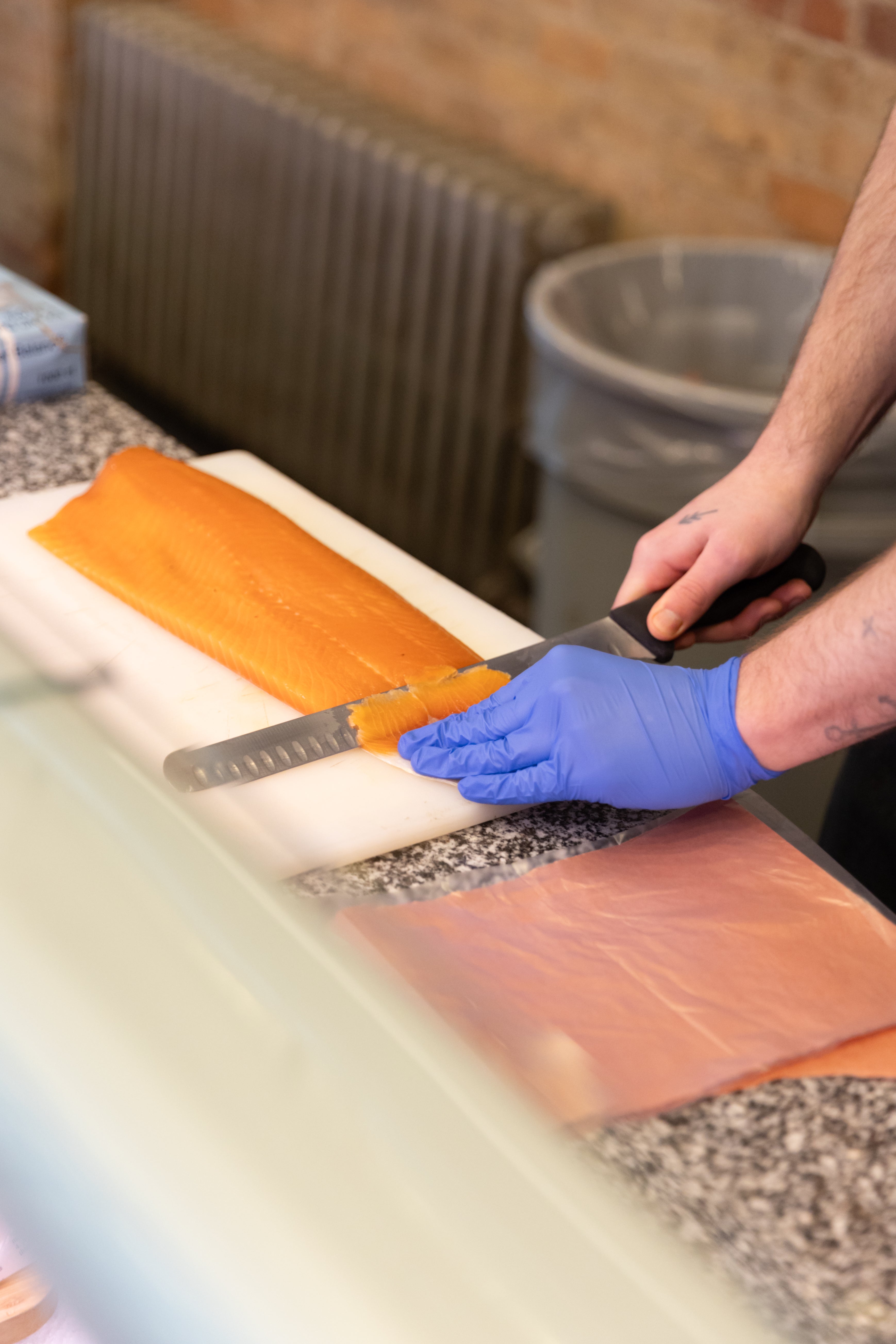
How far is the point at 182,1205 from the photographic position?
1.27ft

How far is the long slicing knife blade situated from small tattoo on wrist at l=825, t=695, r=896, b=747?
7.8 inches

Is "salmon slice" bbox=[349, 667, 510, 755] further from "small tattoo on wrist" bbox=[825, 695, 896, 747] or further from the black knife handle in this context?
"small tattoo on wrist" bbox=[825, 695, 896, 747]

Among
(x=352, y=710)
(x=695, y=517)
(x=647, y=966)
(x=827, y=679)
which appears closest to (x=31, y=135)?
(x=695, y=517)

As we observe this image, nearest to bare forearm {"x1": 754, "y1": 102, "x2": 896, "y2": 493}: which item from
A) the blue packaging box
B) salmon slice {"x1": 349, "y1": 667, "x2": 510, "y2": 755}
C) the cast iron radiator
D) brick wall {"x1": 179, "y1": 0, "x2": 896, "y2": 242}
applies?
salmon slice {"x1": 349, "y1": 667, "x2": 510, "y2": 755}

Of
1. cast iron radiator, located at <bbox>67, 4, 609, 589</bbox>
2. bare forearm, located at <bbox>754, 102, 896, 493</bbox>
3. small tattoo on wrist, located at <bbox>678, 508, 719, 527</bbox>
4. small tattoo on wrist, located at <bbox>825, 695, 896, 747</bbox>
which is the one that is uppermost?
bare forearm, located at <bbox>754, 102, 896, 493</bbox>

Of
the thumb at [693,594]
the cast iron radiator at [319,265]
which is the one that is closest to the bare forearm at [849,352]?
the thumb at [693,594]

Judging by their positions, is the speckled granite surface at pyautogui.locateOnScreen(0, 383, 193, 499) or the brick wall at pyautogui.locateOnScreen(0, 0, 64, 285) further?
the brick wall at pyautogui.locateOnScreen(0, 0, 64, 285)

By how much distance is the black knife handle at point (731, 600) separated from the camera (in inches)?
48.6

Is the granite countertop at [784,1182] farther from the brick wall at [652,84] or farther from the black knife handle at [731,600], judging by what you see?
the brick wall at [652,84]

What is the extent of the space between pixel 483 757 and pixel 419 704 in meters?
0.10

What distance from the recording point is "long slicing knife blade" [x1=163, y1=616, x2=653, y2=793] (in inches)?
39.3

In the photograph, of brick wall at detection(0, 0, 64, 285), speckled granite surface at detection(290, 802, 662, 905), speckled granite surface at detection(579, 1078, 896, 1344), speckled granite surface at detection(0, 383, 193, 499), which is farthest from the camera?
brick wall at detection(0, 0, 64, 285)

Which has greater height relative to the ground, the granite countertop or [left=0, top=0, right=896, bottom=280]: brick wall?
[left=0, top=0, right=896, bottom=280]: brick wall

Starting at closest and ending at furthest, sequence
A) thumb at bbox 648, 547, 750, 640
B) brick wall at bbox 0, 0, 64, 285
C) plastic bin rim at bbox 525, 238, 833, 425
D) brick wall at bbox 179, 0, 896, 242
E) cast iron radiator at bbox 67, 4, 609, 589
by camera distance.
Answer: thumb at bbox 648, 547, 750, 640 → plastic bin rim at bbox 525, 238, 833, 425 → brick wall at bbox 179, 0, 896, 242 → cast iron radiator at bbox 67, 4, 609, 589 → brick wall at bbox 0, 0, 64, 285
